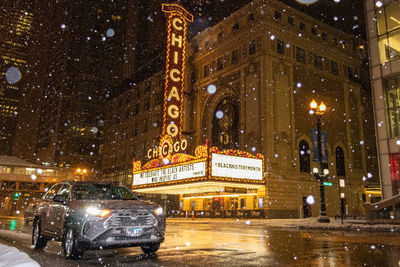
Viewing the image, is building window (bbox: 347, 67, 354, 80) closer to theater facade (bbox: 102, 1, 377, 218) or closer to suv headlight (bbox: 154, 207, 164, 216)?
theater facade (bbox: 102, 1, 377, 218)

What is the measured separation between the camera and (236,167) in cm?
3009

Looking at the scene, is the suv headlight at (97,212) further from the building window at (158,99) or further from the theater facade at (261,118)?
the building window at (158,99)

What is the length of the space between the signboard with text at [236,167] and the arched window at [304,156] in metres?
5.89

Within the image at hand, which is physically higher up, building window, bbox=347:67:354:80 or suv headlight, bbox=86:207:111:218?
building window, bbox=347:67:354:80

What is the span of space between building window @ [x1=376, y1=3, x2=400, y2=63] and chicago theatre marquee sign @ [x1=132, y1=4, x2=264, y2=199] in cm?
1299

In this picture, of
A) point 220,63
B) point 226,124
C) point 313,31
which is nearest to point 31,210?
point 226,124

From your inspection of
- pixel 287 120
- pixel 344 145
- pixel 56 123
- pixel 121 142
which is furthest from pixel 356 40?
pixel 56 123

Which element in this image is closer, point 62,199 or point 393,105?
point 62,199

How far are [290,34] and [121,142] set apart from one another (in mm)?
35489

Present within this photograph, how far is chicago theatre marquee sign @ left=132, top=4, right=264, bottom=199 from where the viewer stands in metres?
29.4

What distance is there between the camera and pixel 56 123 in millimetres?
103375

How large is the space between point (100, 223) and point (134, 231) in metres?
0.71

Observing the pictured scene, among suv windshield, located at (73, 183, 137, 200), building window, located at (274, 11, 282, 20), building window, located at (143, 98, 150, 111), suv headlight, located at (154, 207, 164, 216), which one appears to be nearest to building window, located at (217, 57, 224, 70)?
building window, located at (274, 11, 282, 20)

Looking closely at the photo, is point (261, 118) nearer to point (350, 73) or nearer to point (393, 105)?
point (393, 105)
